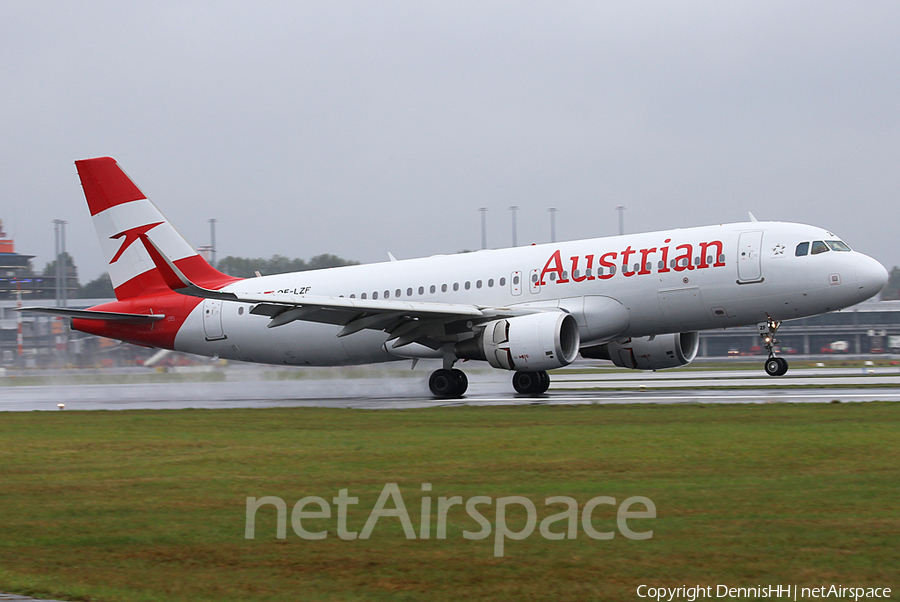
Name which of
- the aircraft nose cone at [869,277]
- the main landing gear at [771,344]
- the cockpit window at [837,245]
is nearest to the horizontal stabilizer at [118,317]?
the main landing gear at [771,344]

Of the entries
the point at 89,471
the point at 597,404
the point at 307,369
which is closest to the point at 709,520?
the point at 89,471

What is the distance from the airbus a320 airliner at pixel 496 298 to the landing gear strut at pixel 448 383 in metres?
0.04

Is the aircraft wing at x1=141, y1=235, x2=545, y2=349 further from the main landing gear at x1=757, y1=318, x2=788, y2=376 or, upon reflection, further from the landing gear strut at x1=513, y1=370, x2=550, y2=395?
the main landing gear at x1=757, y1=318, x2=788, y2=376

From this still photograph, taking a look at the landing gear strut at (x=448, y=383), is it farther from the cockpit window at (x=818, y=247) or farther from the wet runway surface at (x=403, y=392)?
the cockpit window at (x=818, y=247)

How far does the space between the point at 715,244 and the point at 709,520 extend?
17.6 meters

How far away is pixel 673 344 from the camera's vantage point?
27766mm

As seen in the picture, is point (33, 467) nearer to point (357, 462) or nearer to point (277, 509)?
point (357, 462)

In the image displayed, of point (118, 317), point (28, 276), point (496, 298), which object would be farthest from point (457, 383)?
point (28, 276)

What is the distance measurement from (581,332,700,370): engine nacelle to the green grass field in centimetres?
1053

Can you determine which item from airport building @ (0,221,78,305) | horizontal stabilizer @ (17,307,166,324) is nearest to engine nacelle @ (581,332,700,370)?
horizontal stabilizer @ (17,307,166,324)

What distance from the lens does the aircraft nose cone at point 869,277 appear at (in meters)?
24.2

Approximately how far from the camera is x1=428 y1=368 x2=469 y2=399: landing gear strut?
26094 millimetres

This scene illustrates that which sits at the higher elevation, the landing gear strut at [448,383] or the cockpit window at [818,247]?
the cockpit window at [818,247]

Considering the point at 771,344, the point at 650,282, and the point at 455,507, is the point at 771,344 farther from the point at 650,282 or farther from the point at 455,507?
the point at 455,507
